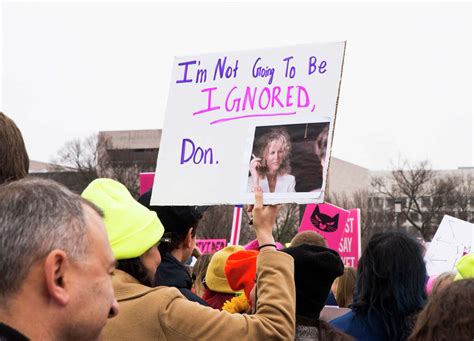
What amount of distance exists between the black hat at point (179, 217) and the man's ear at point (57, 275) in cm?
173

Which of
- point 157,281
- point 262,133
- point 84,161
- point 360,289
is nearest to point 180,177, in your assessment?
point 262,133

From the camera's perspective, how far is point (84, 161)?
5378cm

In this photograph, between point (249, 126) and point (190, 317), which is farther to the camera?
point (249, 126)

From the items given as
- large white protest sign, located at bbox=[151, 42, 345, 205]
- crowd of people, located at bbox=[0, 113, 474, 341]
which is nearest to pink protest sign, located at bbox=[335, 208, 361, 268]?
crowd of people, located at bbox=[0, 113, 474, 341]

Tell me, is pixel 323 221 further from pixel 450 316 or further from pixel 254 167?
pixel 450 316

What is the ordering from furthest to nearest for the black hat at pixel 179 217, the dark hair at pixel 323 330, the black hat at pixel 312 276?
1. the black hat at pixel 179 217
2. the black hat at pixel 312 276
3. the dark hair at pixel 323 330

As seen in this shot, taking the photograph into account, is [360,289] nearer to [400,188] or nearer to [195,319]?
[195,319]

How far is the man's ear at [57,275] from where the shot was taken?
1661 mm

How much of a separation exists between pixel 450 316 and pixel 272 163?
132 cm

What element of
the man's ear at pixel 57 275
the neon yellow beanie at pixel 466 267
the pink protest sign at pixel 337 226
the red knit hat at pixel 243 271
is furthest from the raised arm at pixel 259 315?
the pink protest sign at pixel 337 226

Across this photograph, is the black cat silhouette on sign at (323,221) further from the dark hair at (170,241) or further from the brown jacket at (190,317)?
the brown jacket at (190,317)

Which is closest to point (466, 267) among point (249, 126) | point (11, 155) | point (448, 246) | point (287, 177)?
point (287, 177)

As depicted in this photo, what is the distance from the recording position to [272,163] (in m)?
3.52

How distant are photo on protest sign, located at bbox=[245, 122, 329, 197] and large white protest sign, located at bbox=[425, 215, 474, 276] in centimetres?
437
